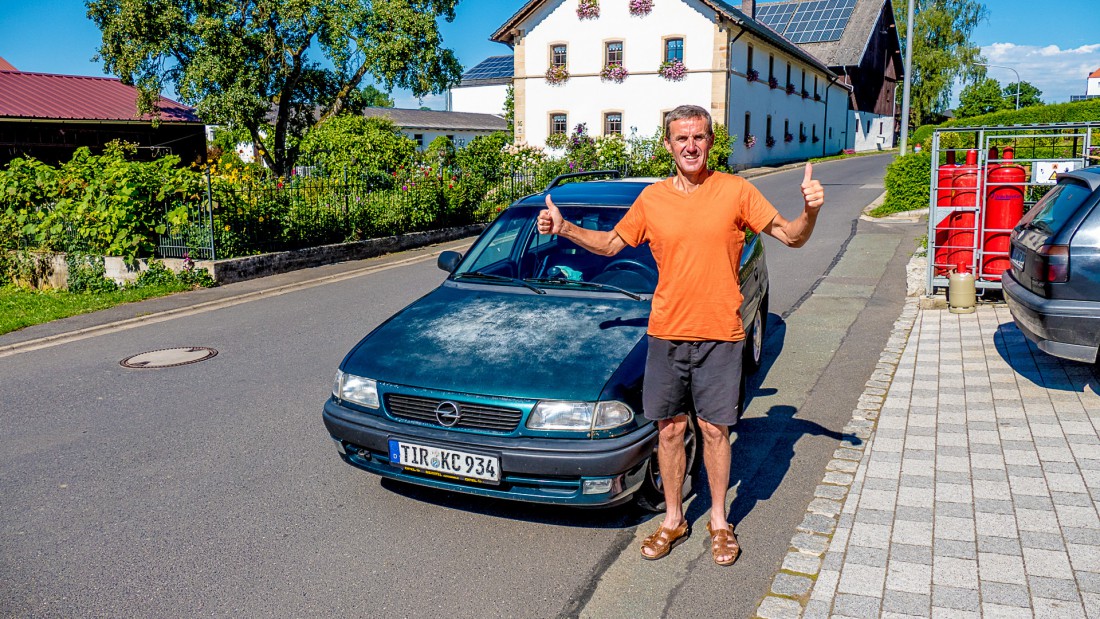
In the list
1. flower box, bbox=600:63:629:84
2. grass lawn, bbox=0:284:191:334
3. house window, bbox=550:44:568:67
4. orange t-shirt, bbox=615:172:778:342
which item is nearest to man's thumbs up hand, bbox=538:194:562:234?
orange t-shirt, bbox=615:172:778:342

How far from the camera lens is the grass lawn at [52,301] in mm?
10352

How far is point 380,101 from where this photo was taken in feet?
458

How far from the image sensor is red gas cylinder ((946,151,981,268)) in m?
9.69

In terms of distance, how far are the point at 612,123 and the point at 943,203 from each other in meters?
31.7

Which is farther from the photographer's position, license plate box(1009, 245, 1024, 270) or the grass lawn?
the grass lawn

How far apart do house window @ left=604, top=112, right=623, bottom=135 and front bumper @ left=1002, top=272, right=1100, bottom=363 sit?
35.2 meters

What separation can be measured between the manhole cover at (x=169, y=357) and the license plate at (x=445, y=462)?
180 inches

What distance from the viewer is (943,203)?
10.1 meters

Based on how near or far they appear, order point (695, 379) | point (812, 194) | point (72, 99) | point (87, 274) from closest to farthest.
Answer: point (812, 194) → point (695, 379) → point (87, 274) → point (72, 99)

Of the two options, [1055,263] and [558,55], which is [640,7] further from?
[1055,263]

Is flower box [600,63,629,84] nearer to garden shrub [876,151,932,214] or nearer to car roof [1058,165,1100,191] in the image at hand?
garden shrub [876,151,932,214]

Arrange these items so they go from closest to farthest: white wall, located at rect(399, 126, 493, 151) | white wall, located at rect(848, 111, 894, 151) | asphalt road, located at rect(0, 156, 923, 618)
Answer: asphalt road, located at rect(0, 156, 923, 618)
white wall, located at rect(399, 126, 493, 151)
white wall, located at rect(848, 111, 894, 151)

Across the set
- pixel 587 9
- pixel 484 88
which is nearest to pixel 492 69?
pixel 484 88

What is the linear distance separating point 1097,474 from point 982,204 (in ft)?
18.1
